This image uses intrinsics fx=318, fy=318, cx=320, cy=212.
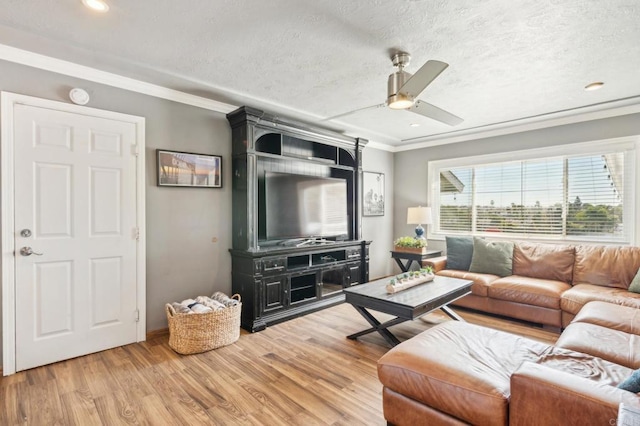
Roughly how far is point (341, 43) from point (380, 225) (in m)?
3.86

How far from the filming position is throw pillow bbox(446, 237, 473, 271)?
439 cm

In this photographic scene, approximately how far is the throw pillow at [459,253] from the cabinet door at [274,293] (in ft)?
7.92

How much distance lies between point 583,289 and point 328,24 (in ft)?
11.7

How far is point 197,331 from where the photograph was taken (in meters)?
2.81

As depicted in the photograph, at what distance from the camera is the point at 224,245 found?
3.64 meters

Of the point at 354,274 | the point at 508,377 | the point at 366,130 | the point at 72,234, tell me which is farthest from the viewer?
the point at 366,130

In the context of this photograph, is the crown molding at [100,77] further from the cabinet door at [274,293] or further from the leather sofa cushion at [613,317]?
the leather sofa cushion at [613,317]

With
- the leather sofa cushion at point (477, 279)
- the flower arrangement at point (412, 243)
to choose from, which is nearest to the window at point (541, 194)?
the flower arrangement at point (412, 243)

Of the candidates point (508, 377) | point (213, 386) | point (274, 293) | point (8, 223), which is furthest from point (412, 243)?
point (8, 223)

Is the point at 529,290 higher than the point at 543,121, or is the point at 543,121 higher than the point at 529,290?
the point at 543,121

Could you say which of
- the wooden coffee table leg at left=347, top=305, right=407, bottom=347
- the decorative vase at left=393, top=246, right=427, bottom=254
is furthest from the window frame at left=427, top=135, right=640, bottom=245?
the wooden coffee table leg at left=347, top=305, right=407, bottom=347

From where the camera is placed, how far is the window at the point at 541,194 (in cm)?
389

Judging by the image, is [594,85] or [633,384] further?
[594,85]

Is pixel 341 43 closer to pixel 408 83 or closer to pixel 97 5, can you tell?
pixel 408 83
